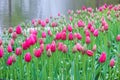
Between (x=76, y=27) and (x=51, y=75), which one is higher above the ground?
(x=76, y=27)

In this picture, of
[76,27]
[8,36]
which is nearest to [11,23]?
[8,36]

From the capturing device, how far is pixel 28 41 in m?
3.57

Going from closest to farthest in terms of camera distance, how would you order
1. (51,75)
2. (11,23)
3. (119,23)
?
1. (51,75)
2. (119,23)
3. (11,23)

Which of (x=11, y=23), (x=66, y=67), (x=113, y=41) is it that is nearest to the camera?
(x=66, y=67)

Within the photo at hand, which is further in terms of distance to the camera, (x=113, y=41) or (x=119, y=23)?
(x=119, y=23)

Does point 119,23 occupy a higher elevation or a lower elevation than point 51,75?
higher

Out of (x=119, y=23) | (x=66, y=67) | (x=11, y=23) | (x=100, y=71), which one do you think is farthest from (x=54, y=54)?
(x=11, y=23)

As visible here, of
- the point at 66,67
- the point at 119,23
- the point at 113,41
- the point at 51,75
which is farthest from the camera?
the point at 119,23

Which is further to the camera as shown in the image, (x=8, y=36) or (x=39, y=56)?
(x=8, y=36)

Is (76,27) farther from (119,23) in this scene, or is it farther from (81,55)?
(81,55)

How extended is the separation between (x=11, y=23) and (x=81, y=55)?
32.4 ft

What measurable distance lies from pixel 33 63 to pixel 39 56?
26 cm

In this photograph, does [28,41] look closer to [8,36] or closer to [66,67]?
[66,67]

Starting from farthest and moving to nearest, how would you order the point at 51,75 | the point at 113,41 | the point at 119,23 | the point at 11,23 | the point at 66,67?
1. the point at 11,23
2. the point at 119,23
3. the point at 113,41
4. the point at 66,67
5. the point at 51,75
